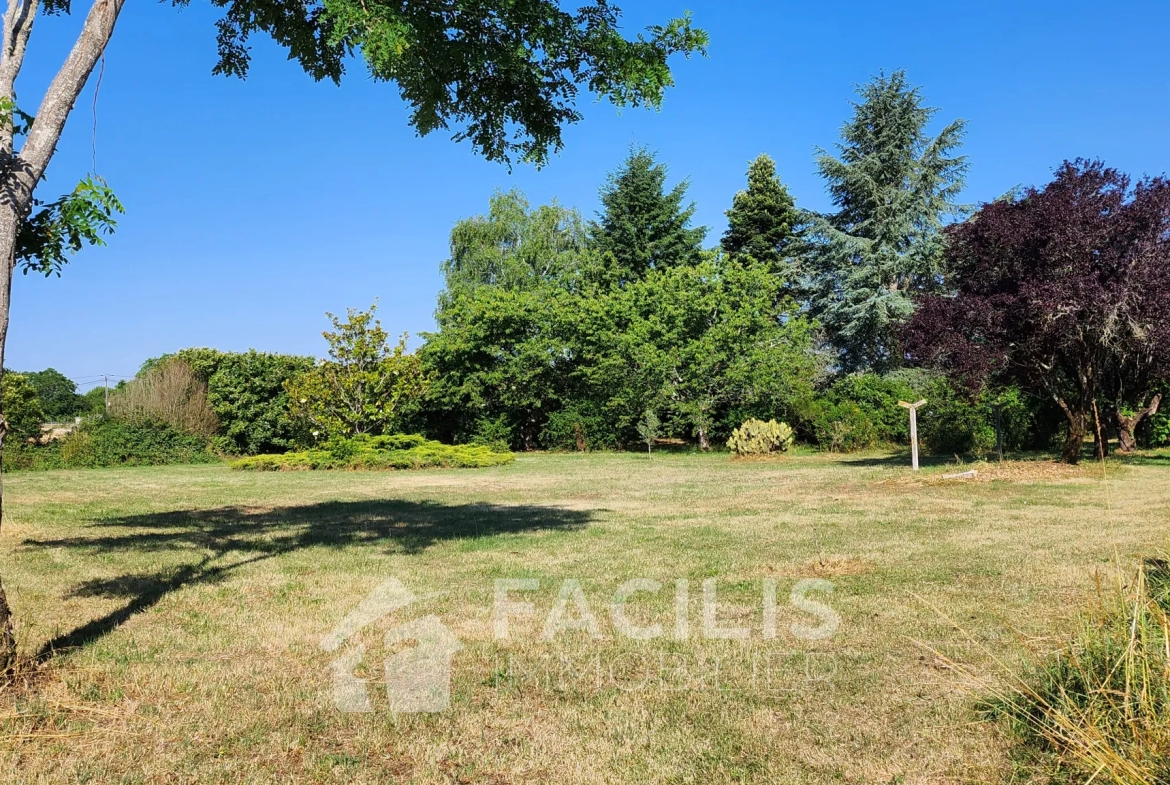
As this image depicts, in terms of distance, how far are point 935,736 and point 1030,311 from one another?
12.8 meters

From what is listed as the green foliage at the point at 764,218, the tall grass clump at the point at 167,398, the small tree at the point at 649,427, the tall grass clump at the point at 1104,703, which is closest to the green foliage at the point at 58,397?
the tall grass clump at the point at 167,398

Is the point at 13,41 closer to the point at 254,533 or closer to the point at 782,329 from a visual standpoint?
the point at 254,533

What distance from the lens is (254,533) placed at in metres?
9.53

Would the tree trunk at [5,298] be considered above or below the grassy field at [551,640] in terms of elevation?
above

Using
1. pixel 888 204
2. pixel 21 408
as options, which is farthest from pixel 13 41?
pixel 888 204

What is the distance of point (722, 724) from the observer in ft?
11.5

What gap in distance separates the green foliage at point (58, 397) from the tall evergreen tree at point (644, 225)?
29770mm

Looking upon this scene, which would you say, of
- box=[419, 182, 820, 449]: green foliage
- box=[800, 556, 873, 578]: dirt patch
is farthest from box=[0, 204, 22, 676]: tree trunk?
box=[419, 182, 820, 449]: green foliage

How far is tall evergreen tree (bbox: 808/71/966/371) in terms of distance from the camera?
30703mm

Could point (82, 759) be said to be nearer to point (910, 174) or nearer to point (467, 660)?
point (467, 660)

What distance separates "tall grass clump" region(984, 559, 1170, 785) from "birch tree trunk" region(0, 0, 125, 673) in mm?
4690

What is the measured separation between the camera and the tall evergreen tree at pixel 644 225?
36375 mm

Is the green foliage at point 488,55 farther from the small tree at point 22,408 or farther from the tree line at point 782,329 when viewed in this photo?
the small tree at point 22,408

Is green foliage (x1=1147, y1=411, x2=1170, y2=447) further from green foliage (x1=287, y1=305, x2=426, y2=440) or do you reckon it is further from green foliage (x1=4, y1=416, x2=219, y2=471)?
green foliage (x1=4, y1=416, x2=219, y2=471)
